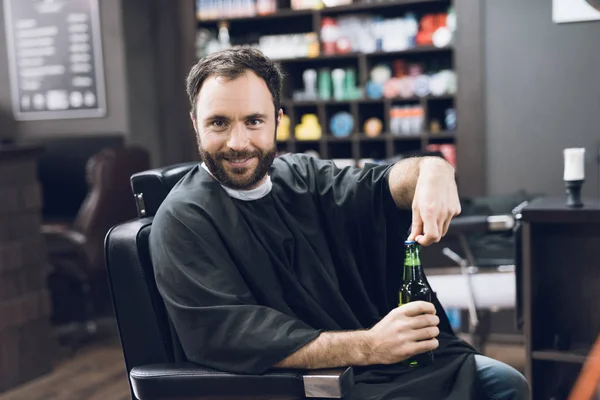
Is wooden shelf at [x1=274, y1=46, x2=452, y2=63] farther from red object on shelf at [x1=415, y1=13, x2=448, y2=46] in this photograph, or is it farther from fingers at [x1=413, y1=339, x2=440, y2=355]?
fingers at [x1=413, y1=339, x2=440, y2=355]

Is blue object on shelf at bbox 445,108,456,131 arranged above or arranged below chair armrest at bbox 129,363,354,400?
above

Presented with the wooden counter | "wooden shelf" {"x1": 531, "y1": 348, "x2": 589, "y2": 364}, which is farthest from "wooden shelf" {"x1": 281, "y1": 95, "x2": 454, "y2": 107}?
"wooden shelf" {"x1": 531, "y1": 348, "x2": 589, "y2": 364}

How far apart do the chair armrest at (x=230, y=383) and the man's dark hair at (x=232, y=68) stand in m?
0.63

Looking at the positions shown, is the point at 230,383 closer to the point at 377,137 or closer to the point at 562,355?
the point at 562,355

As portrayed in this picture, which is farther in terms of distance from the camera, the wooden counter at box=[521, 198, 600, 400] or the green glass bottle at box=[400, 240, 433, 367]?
the wooden counter at box=[521, 198, 600, 400]

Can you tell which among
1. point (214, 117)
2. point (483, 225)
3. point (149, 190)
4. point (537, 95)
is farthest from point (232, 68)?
point (537, 95)

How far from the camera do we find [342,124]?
4.94 metres

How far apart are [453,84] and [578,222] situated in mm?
2148

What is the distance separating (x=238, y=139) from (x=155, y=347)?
0.51 meters

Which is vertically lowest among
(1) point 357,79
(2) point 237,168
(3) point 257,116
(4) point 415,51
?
(2) point 237,168

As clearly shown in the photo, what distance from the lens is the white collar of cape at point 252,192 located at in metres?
1.79

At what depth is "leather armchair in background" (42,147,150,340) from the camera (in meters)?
4.26

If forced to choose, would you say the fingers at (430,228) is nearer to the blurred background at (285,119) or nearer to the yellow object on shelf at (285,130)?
the blurred background at (285,119)

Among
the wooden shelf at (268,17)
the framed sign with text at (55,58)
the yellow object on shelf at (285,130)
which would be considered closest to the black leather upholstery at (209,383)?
the yellow object on shelf at (285,130)
